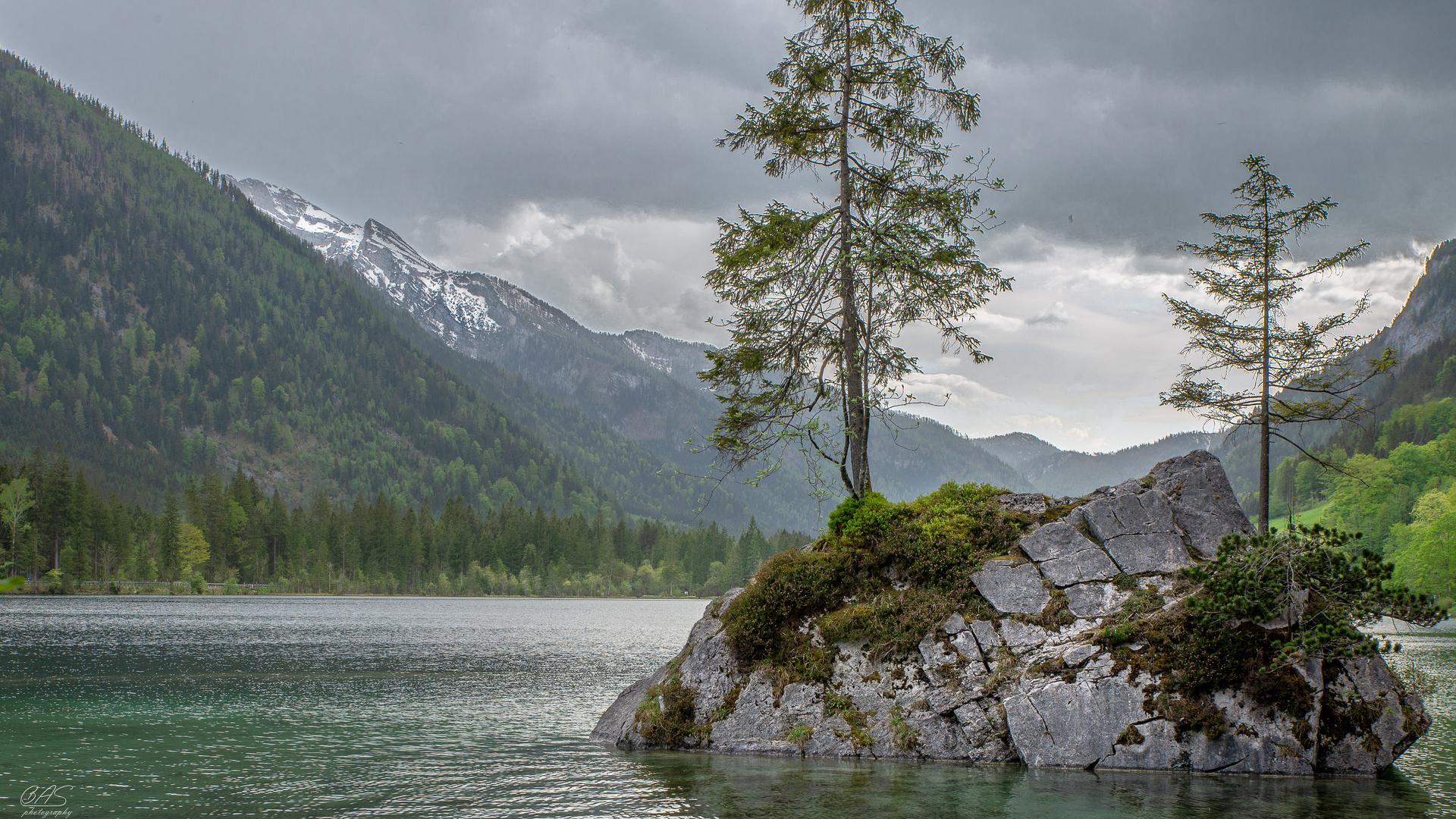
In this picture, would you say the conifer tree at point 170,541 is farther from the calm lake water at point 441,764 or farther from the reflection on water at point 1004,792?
the reflection on water at point 1004,792

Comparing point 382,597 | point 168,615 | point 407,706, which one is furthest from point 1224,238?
point 382,597

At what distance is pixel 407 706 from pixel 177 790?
15024mm

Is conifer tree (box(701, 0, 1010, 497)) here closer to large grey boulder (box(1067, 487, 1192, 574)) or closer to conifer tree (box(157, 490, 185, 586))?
large grey boulder (box(1067, 487, 1192, 574))

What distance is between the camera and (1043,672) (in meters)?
21.3

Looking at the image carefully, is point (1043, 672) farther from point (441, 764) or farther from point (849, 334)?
point (441, 764)

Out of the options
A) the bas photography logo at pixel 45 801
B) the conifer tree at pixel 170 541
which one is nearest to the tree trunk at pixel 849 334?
the bas photography logo at pixel 45 801

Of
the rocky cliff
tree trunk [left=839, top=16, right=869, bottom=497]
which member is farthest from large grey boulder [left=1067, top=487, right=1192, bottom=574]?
tree trunk [left=839, top=16, right=869, bottom=497]

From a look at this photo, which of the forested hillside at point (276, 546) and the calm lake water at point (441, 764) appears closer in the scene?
the calm lake water at point (441, 764)

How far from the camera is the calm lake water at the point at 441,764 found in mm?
17203

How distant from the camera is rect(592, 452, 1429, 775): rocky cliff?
2009 centimetres

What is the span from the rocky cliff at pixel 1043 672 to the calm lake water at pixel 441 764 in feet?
3.18

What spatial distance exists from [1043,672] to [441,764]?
15.4m

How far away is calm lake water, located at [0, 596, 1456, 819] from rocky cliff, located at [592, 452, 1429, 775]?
969mm

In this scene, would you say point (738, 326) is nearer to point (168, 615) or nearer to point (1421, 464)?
point (168, 615)
